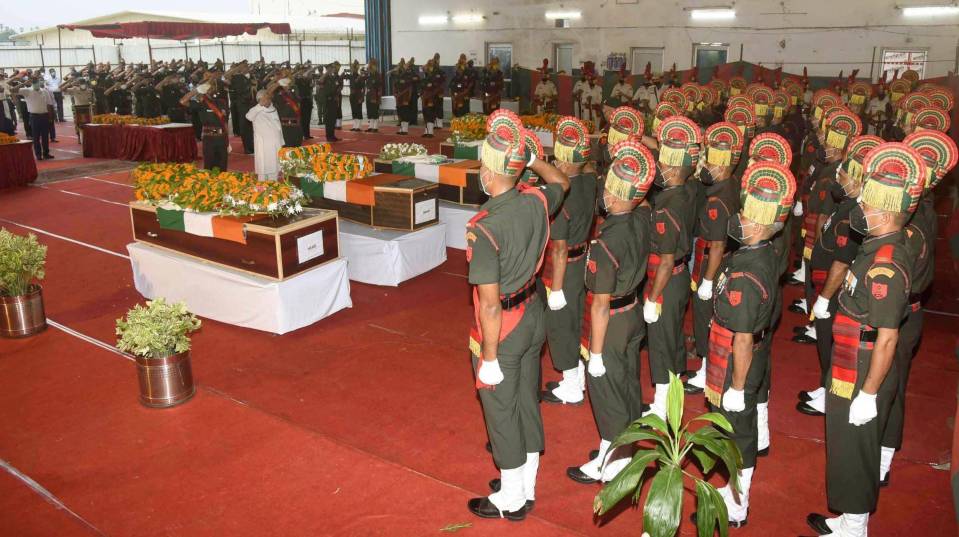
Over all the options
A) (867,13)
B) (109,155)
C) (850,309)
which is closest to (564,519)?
(850,309)

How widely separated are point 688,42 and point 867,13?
429 centimetres

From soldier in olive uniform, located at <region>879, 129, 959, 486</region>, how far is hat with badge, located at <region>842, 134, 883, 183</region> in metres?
0.31

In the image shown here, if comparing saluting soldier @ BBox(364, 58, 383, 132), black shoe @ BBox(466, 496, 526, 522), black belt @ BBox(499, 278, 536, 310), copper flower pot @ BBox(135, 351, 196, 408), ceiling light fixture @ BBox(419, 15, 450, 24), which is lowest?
black shoe @ BBox(466, 496, 526, 522)

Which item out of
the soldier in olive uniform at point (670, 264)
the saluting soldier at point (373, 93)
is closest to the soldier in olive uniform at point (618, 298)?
the soldier in olive uniform at point (670, 264)

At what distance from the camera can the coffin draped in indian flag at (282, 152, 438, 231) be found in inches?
297

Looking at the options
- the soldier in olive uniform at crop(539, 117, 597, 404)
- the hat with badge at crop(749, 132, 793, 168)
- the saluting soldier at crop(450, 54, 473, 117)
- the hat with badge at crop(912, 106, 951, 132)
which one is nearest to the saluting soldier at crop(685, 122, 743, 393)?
the hat with badge at crop(749, 132, 793, 168)

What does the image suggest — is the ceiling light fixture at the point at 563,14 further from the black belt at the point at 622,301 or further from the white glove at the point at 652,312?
the black belt at the point at 622,301

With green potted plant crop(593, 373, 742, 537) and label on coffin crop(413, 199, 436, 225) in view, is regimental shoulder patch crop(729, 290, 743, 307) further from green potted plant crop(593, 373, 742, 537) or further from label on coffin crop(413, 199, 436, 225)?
label on coffin crop(413, 199, 436, 225)

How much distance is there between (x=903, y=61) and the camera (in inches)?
656

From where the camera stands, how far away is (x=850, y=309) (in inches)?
134

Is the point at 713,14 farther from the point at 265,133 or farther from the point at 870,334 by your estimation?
the point at 870,334

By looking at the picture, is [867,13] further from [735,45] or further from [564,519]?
[564,519]

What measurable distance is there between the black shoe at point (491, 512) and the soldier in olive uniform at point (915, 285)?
1.92 m

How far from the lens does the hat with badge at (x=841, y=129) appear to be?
6352 mm
